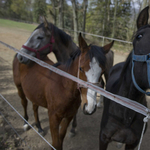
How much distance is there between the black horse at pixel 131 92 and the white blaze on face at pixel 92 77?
311 mm

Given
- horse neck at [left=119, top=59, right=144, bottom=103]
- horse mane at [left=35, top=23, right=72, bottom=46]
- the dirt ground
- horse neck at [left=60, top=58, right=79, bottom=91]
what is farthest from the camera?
horse mane at [left=35, top=23, right=72, bottom=46]

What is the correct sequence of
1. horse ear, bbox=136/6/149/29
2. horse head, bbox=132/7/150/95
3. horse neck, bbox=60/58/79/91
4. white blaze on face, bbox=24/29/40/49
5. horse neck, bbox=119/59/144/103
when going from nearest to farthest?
1. horse head, bbox=132/7/150/95
2. horse ear, bbox=136/6/149/29
3. horse neck, bbox=119/59/144/103
4. horse neck, bbox=60/58/79/91
5. white blaze on face, bbox=24/29/40/49

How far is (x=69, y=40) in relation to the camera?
9.31 ft

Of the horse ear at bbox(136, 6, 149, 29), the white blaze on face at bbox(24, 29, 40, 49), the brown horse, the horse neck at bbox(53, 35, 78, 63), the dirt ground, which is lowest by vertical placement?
the dirt ground

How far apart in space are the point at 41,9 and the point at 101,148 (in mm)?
31514

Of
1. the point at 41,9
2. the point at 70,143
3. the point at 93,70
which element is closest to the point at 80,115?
the point at 70,143

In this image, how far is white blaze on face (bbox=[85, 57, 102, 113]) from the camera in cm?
133

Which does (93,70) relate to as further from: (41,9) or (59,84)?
(41,9)

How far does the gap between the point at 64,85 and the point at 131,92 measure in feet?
2.95

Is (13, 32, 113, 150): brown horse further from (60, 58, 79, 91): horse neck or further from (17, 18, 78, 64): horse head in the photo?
(17, 18, 78, 64): horse head

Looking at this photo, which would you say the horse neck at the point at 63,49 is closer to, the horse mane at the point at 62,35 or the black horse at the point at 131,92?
the horse mane at the point at 62,35

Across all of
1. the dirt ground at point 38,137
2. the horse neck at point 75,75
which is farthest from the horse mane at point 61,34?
the dirt ground at point 38,137

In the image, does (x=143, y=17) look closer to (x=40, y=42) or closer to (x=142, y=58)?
(x=142, y=58)

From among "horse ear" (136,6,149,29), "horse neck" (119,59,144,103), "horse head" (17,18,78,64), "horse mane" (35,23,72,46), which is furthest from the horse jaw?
"horse mane" (35,23,72,46)
